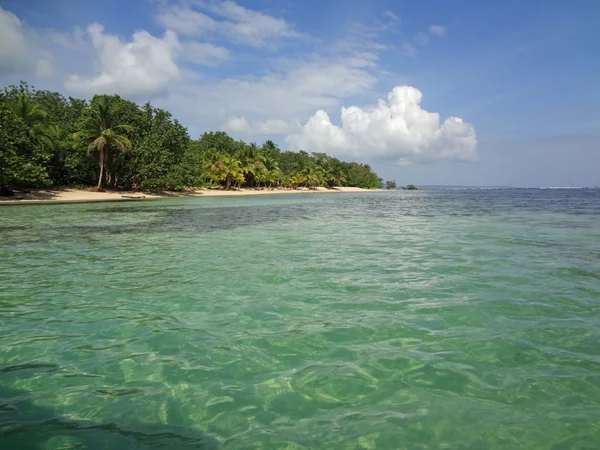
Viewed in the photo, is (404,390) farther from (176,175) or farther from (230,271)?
(176,175)

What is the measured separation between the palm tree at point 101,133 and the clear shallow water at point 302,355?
4175cm

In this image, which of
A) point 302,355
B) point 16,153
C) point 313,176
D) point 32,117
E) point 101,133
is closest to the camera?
point 302,355

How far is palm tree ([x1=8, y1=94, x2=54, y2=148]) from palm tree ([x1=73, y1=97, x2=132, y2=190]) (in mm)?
3716

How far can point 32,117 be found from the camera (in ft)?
138

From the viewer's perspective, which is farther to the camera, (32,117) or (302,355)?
(32,117)

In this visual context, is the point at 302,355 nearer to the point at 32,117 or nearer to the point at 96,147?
the point at 32,117

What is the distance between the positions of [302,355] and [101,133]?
51.5 m

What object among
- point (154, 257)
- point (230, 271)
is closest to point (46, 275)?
point (154, 257)

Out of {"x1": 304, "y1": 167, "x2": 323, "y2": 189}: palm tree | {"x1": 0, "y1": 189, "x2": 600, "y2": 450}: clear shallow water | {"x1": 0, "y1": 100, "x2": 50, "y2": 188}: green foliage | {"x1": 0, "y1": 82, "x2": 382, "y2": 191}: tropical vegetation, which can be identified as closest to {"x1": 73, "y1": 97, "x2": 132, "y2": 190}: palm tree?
{"x1": 0, "y1": 82, "x2": 382, "y2": 191}: tropical vegetation

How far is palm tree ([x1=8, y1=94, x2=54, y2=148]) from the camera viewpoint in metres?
40.9

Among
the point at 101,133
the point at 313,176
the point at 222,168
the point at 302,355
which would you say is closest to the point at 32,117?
the point at 101,133

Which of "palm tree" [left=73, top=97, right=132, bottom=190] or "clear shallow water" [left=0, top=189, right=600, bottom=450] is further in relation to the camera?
"palm tree" [left=73, top=97, right=132, bottom=190]

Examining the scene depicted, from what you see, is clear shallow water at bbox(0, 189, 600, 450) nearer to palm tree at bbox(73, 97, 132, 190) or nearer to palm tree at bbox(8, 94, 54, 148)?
palm tree at bbox(8, 94, 54, 148)

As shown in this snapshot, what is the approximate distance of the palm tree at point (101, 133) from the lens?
47188mm
